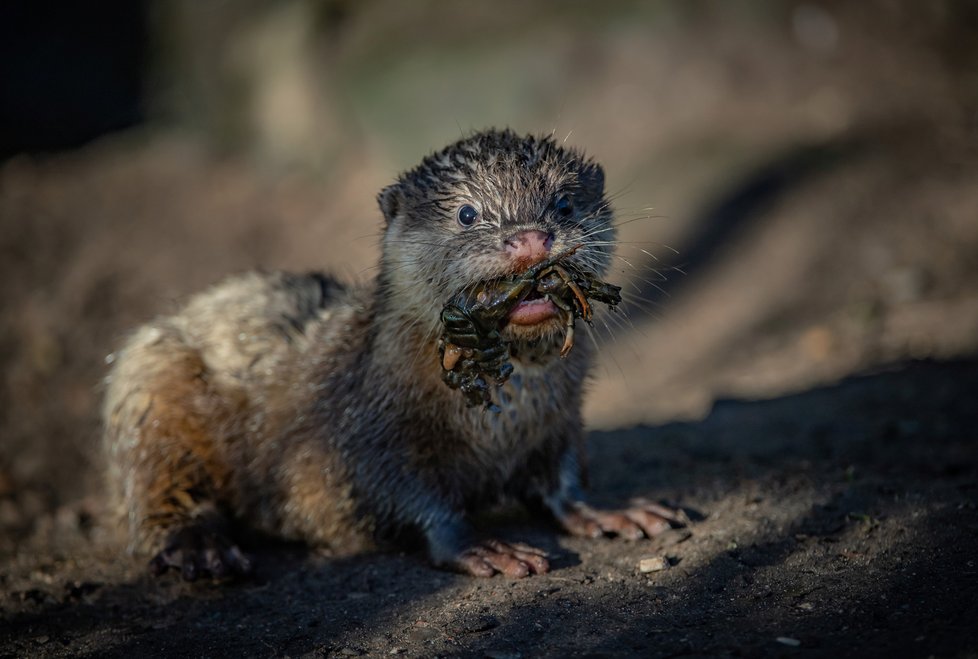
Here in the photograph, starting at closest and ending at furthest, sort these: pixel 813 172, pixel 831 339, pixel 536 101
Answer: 1. pixel 831 339
2. pixel 813 172
3. pixel 536 101

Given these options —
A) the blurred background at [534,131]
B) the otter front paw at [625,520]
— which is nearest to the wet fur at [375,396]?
the otter front paw at [625,520]

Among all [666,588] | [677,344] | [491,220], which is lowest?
[666,588]

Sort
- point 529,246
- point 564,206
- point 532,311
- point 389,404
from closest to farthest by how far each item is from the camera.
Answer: point 529,246 → point 532,311 → point 564,206 → point 389,404

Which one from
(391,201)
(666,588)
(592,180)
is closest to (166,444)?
(391,201)

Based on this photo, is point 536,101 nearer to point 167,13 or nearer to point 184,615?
point 167,13

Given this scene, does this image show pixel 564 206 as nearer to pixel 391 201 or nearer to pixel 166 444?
pixel 391 201

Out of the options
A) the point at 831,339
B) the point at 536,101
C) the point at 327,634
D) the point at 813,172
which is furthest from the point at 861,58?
the point at 327,634
